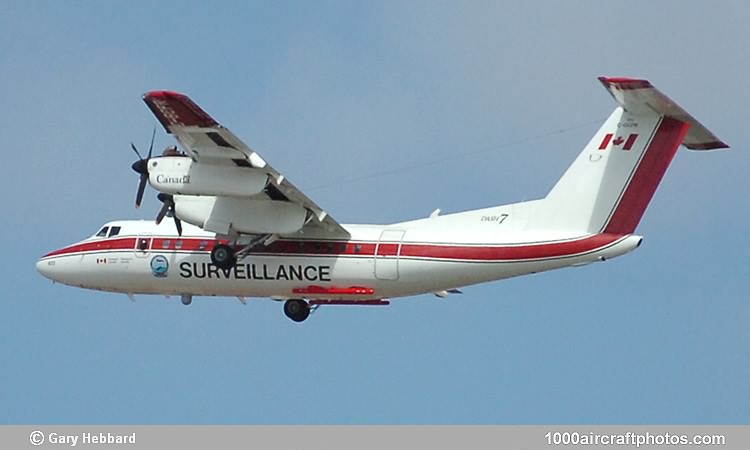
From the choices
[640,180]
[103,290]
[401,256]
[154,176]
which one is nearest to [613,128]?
[640,180]

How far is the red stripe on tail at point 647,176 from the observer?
36.5 m

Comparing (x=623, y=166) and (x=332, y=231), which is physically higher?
(x=332, y=231)

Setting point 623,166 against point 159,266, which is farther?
point 159,266

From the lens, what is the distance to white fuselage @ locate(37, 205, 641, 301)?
1484 inches

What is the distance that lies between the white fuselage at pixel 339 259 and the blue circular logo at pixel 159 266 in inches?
1.0

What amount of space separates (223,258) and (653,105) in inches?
427

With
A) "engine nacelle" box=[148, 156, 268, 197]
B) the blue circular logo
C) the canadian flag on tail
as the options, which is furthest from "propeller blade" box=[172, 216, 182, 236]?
the canadian flag on tail

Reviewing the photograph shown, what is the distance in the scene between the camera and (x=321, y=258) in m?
40.0

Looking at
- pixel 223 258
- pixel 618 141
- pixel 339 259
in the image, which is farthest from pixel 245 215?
pixel 618 141

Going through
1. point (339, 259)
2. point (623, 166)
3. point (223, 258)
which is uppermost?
point (223, 258)

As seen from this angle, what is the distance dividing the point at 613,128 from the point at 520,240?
3.23 metres

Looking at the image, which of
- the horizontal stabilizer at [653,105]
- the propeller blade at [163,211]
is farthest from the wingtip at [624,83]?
the propeller blade at [163,211]

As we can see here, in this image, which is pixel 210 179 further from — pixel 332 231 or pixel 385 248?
pixel 385 248

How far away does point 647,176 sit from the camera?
120ft
